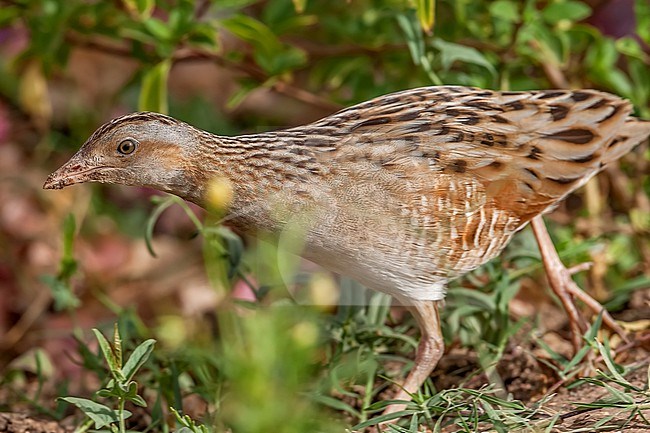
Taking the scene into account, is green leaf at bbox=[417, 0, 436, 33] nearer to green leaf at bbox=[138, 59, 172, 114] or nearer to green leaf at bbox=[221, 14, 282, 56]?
green leaf at bbox=[221, 14, 282, 56]

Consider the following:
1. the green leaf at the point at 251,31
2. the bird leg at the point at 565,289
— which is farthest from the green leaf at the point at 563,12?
the green leaf at the point at 251,31

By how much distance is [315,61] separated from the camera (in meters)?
4.87

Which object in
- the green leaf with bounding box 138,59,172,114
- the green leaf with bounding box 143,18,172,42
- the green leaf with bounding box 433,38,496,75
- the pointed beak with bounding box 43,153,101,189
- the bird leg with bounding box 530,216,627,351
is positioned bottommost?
the bird leg with bounding box 530,216,627,351

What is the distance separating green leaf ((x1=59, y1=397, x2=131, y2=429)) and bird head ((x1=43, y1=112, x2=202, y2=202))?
2.05 ft

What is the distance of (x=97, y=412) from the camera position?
286cm

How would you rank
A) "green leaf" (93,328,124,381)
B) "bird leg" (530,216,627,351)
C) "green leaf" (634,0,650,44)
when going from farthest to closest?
"green leaf" (634,0,650,44) → "bird leg" (530,216,627,351) → "green leaf" (93,328,124,381)

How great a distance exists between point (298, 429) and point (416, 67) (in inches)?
106

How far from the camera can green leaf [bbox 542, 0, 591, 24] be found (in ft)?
13.0

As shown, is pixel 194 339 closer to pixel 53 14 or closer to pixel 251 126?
pixel 53 14

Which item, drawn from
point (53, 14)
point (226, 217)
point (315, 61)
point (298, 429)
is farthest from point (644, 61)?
point (298, 429)

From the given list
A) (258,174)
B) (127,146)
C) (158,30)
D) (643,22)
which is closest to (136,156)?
(127,146)

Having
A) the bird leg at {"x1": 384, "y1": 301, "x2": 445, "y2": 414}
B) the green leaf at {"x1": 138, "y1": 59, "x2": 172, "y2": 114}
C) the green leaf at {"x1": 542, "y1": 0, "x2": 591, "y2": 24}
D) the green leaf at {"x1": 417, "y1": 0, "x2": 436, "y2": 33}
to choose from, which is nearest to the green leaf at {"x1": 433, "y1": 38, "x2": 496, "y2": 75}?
the green leaf at {"x1": 417, "y1": 0, "x2": 436, "y2": 33}

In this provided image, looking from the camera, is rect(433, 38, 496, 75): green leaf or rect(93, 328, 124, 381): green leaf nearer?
rect(93, 328, 124, 381): green leaf

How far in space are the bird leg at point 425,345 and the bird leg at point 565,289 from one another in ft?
1.71
